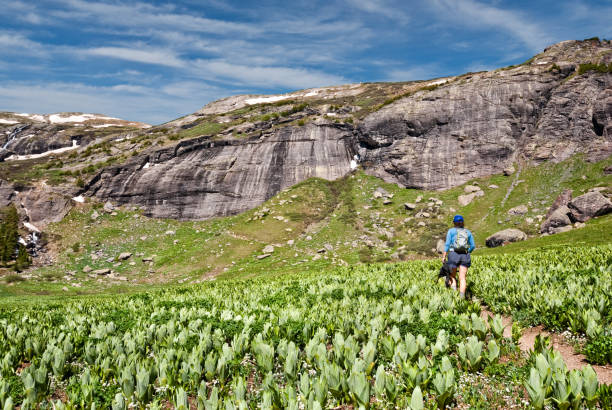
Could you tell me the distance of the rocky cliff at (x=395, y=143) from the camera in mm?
48500

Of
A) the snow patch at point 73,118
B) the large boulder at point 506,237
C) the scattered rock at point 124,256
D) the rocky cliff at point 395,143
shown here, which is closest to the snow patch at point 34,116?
the snow patch at point 73,118

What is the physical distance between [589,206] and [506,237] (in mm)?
8585

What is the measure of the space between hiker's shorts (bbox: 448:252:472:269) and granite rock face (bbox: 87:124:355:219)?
46447mm

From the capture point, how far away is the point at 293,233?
45.6 m

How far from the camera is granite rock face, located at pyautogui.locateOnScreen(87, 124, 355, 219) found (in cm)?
5550

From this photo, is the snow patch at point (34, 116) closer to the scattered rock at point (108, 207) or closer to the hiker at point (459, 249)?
the scattered rock at point (108, 207)

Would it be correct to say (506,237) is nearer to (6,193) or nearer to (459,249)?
(459,249)

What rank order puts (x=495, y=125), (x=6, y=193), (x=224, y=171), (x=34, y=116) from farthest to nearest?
1. (x=34, y=116)
2. (x=224, y=171)
3. (x=6, y=193)
4. (x=495, y=125)

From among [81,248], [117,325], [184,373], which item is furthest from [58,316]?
[81,248]

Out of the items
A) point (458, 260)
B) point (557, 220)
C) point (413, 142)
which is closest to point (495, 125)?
point (413, 142)

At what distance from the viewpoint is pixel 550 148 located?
47.2 m

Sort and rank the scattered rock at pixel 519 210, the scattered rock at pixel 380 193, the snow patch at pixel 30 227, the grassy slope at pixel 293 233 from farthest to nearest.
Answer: the scattered rock at pixel 380 193
the snow patch at pixel 30 227
the scattered rock at pixel 519 210
the grassy slope at pixel 293 233

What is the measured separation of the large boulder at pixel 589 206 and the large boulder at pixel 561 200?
1.80 metres

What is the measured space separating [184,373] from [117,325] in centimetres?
442
